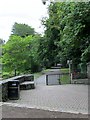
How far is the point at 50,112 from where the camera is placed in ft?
25.7

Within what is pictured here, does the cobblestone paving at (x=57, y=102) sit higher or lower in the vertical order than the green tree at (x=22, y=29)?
lower

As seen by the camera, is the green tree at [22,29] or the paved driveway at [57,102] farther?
the green tree at [22,29]

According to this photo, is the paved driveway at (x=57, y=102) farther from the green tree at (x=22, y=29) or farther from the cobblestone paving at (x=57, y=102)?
the green tree at (x=22, y=29)

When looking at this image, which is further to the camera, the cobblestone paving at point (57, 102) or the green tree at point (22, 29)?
the green tree at point (22, 29)

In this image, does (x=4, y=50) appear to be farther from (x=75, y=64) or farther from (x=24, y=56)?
(x=75, y=64)

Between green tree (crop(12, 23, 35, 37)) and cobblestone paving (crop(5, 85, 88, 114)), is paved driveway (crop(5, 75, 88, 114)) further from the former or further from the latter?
green tree (crop(12, 23, 35, 37))

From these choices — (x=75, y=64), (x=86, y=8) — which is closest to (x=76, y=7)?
(x=86, y=8)

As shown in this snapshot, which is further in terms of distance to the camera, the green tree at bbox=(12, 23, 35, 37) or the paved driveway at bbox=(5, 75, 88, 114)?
the green tree at bbox=(12, 23, 35, 37)

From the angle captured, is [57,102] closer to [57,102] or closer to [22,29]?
[57,102]

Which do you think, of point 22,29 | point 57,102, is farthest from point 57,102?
point 22,29

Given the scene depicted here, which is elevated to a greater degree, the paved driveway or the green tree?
the green tree

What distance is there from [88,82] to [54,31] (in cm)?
912

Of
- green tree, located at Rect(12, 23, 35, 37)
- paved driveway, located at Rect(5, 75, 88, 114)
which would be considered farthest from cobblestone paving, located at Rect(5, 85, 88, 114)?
green tree, located at Rect(12, 23, 35, 37)

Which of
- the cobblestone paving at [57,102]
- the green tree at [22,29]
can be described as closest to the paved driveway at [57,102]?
the cobblestone paving at [57,102]
